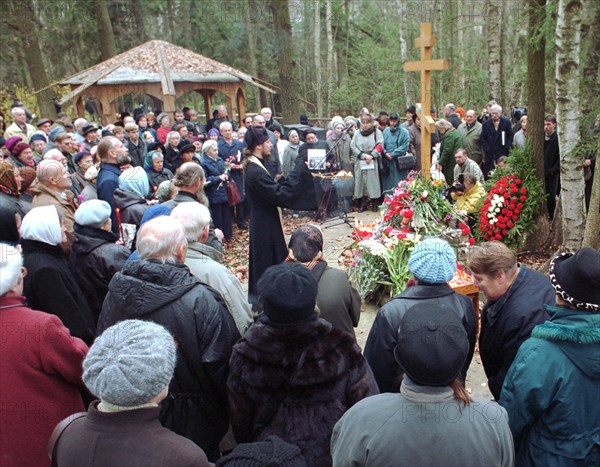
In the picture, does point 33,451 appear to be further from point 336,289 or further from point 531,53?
point 531,53

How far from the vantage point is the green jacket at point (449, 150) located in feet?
33.7

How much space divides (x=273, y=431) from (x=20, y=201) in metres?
4.16

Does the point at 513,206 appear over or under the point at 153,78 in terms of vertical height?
under

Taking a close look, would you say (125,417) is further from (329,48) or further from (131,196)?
→ (329,48)

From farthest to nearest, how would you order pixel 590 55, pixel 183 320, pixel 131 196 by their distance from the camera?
pixel 590 55, pixel 131 196, pixel 183 320

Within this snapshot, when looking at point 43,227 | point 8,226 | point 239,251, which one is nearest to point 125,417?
point 43,227

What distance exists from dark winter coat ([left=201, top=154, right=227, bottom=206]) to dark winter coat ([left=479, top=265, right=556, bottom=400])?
22.4 feet

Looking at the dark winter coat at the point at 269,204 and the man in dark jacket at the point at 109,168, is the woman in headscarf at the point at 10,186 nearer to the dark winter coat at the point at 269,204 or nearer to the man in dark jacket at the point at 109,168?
the man in dark jacket at the point at 109,168

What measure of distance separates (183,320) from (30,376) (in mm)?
779

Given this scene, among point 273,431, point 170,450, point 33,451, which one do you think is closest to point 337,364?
point 273,431

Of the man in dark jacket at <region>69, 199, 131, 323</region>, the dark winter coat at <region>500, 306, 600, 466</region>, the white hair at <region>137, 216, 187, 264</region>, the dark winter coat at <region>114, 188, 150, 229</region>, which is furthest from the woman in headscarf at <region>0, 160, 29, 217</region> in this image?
the dark winter coat at <region>500, 306, 600, 466</region>

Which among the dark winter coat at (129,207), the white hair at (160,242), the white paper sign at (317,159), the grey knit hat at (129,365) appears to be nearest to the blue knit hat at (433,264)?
the white hair at (160,242)

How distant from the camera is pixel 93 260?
3.88m

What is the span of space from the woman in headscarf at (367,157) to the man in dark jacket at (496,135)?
7.34 ft
